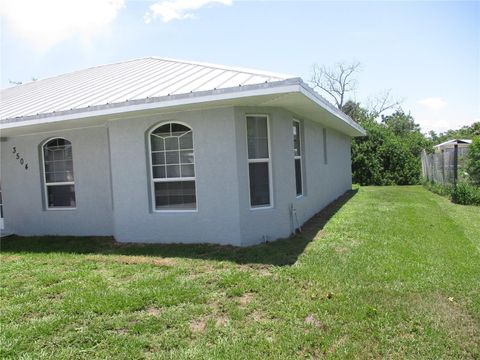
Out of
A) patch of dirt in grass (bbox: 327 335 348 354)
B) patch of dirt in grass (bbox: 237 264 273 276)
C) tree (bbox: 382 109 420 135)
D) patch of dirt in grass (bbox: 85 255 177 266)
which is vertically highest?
tree (bbox: 382 109 420 135)

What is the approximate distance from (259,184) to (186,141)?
1.71 meters

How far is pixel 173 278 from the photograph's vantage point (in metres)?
5.62

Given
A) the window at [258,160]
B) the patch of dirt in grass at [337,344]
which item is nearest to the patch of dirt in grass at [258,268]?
the window at [258,160]

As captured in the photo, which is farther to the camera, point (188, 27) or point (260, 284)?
point (188, 27)

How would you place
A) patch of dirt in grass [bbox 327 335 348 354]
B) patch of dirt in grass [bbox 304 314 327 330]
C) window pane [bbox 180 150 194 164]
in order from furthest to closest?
window pane [bbox 180 150 194 164]
patch of dirt in grass [bbox 304 314 327 330]
patch of dirt in grass [bbox 327 335 348 354]

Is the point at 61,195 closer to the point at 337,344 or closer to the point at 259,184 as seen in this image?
the point at 259,184

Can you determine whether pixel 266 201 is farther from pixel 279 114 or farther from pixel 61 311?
pixel 61 311

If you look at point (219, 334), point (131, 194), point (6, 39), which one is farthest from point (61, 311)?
point (6, 39)

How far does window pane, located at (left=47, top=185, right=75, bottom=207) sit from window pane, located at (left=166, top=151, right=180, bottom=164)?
10.7ft

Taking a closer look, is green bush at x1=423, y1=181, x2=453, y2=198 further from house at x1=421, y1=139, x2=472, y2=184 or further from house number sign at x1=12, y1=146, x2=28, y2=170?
house number sign at x1=12, y1=146, x2=28, y2=170

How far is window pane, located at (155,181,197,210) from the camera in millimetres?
7906

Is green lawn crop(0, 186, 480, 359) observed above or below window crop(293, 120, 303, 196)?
below

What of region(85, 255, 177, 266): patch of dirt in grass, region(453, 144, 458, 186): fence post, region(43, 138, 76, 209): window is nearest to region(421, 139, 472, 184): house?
region(453, 144, 458, 186): fence post

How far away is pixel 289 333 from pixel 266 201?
166 inches
